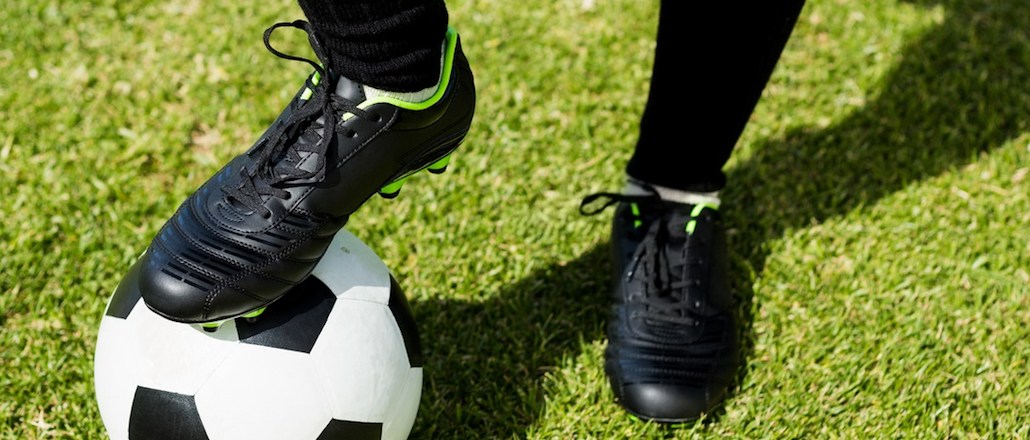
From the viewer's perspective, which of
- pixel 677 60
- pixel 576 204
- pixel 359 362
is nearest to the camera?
pixel 359 362

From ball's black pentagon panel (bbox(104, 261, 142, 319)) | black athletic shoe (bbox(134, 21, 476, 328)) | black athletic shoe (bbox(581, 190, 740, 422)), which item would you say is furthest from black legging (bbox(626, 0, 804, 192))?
ball's black pentagon panel (bbox(104, 261, 142, 319))

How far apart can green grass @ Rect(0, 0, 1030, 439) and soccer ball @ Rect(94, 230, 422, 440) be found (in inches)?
15.0

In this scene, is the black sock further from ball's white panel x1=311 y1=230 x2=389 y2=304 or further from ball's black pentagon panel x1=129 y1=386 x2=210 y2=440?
ball's black pentagon panel x1=129 y1=386 x2=210 y2=440

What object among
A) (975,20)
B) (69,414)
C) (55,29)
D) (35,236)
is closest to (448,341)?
(69,414)

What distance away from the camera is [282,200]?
5.61 feet

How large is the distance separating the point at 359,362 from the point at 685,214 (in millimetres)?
984

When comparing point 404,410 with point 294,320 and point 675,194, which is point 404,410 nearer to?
point 294,320

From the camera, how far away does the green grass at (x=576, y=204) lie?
2.24 m

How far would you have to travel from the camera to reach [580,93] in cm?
323

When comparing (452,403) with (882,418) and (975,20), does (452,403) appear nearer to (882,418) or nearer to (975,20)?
(882,418)

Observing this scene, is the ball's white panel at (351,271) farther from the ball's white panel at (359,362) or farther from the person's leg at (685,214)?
the person's leg at (685,214)

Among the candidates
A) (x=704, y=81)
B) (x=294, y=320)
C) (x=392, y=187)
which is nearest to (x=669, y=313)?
(x=704, y=81)

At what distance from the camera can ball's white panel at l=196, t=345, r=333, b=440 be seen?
5.70 ft

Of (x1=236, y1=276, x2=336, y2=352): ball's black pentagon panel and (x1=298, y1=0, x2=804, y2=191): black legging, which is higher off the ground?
(x1=298, y1=0, x2=804, y2=191): black legging
